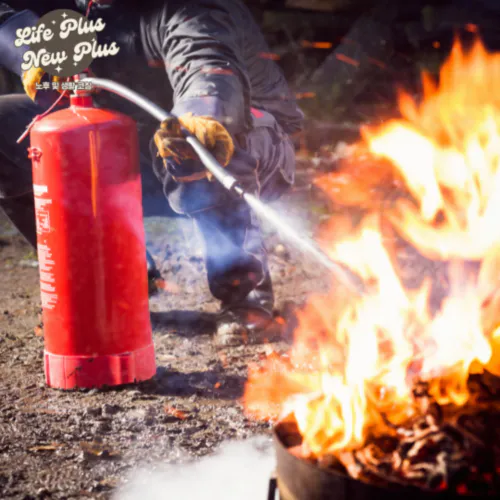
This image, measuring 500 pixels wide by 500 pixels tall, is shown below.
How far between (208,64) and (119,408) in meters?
1.68

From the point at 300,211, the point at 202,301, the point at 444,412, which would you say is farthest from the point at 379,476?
the point at 300,211

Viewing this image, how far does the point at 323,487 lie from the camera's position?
1442 mm

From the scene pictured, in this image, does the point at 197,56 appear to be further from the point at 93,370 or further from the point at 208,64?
the point at 93,370

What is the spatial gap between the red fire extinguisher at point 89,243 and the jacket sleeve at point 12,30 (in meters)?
1.71

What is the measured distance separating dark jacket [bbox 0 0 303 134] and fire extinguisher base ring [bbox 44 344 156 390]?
1.12m

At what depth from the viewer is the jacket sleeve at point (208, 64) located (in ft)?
10.3

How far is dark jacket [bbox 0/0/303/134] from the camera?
3246 millimetres

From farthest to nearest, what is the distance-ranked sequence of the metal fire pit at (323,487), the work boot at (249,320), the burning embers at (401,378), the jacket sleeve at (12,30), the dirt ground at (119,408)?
the jacket sleeve at (12,30), the work boot at (249,320), the dirt ground at (119,408), the burning embers at (401,378), the metal fire pit at (323,487)

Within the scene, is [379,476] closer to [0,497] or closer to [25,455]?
[0,497]

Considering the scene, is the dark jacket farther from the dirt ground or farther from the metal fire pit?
the metal fire pit

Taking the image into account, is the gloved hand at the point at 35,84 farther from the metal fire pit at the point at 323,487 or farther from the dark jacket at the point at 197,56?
the metal fire pit at the point at 323,487

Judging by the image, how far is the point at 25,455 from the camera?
7.71ft

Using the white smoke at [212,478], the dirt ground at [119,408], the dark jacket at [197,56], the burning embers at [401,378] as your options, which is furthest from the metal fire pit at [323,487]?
the dark jacket at [197,56]

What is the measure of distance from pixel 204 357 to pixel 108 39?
6.40ft
